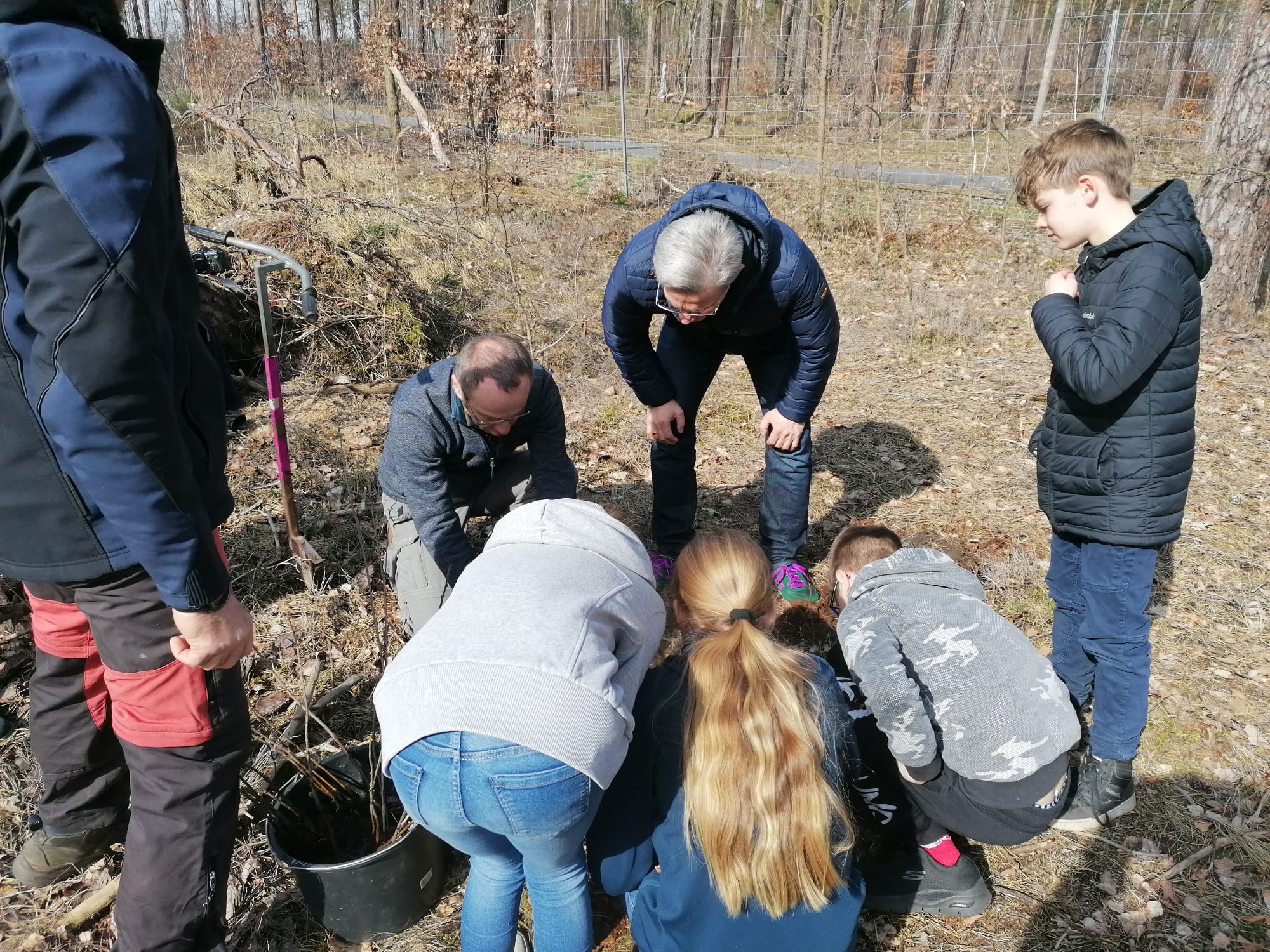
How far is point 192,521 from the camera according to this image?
4.87 ft

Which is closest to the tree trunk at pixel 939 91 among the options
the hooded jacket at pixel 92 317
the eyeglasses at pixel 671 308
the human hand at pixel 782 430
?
the human hand at pixel 782 430

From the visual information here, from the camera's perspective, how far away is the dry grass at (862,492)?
225cm

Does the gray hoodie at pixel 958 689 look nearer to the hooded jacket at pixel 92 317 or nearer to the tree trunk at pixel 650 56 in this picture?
the hooded jacket at pixel 92 317

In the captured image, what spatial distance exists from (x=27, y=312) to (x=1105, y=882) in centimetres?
289

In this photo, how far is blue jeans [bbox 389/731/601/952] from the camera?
154 cm

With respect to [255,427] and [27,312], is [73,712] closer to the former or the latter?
[27,312]

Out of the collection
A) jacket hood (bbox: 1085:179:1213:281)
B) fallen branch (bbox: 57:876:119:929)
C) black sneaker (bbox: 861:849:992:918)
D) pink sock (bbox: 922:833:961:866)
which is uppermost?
jacket hood (bbox: 1085:179:1213:281)

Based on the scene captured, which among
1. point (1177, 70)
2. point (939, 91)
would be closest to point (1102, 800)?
point (1177, 70)

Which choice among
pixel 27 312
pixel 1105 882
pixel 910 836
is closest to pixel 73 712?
pixel 27 312

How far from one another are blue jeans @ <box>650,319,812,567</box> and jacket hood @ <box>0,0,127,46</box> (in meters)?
2.13

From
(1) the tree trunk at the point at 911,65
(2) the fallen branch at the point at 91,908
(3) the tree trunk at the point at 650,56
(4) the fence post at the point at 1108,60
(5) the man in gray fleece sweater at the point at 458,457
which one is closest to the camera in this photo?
(2) the fallen branch at the point at 91,908

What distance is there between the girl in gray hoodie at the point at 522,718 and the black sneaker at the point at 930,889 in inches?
35.7

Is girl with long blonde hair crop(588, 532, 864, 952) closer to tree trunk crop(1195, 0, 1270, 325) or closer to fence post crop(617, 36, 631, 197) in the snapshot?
tree trunk crop(1195, 0, 1270, 325)

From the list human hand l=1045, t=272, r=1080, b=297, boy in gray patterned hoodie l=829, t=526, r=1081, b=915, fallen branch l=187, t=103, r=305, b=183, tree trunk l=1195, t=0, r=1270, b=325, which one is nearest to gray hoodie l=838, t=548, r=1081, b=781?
boy in gray patterned hoodie l=829, t=526, r=1081, b=915
